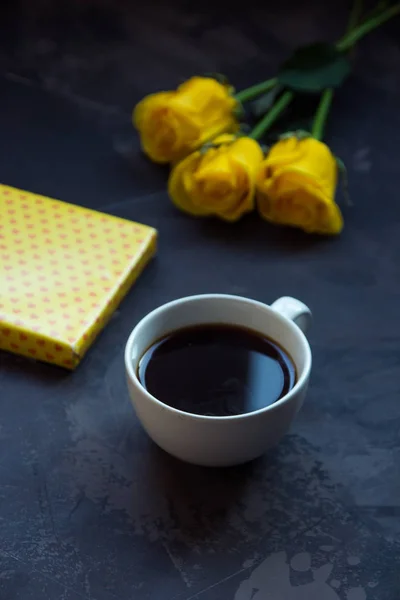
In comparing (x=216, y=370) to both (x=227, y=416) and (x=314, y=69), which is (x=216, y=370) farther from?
(x=314, y=69)

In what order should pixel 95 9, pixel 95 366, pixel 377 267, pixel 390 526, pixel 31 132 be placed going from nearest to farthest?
pixel 390 526 → pixel 95 366 → pixel 377 267 → pixel 31 132 → pixel 95 9

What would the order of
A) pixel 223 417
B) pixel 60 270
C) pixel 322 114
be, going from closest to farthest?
pixel 223 417 < pixel 60 270 < pixel 322 114

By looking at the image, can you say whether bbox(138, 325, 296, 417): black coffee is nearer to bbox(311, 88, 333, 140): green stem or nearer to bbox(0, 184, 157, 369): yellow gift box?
bbox(0, 184, 157, 369): yellow gift box

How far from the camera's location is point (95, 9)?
110 centimetres

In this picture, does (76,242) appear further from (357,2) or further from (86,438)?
(357,2)

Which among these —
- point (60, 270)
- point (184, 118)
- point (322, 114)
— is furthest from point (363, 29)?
point (60, 270)

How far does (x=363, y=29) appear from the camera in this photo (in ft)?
3.16

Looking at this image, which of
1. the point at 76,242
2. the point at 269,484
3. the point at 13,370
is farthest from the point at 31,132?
the point at 269,484

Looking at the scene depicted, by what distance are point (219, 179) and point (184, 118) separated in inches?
3.5

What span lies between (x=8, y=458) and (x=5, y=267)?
188 mm

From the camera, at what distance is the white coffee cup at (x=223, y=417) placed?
1.72 feet

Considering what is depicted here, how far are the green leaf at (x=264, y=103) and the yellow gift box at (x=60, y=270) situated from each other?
0.73ft

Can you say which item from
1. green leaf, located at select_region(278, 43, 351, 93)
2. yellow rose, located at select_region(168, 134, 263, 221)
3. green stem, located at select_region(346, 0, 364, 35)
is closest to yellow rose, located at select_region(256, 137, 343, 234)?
yellow rose, located at select_region(168, 134, 263, 221)

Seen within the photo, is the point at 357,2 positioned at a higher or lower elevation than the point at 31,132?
higher
